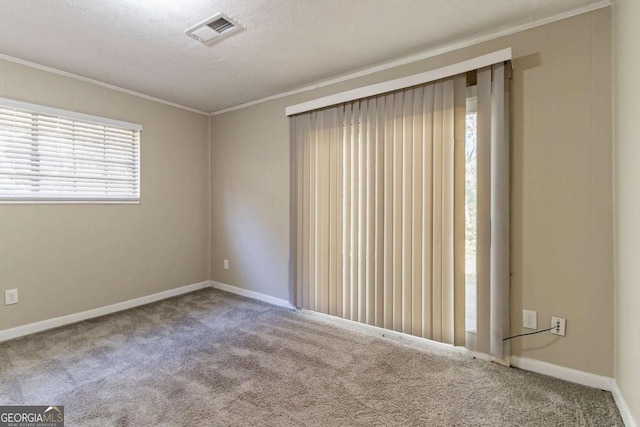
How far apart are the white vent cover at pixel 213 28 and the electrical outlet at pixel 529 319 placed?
9.28 feet

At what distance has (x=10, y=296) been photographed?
2.58 meters

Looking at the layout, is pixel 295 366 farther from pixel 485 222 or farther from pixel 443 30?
pixel 443 30

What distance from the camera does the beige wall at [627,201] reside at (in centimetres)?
146

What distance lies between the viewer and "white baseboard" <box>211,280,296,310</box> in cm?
344

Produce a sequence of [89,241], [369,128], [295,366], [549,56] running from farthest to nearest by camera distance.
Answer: [89,241] → [369,128] → [295,366] → [549,56]

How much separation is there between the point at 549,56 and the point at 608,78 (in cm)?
36

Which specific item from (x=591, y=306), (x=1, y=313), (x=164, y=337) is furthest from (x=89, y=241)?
(x=591, y=306)

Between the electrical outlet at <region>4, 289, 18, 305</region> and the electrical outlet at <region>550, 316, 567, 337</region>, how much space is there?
423cm

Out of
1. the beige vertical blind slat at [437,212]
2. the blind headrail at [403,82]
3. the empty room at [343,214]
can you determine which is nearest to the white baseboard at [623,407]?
the empty room at [343,214]

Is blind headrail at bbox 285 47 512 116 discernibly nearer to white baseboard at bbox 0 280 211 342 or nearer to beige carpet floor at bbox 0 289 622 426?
beige carpet floor at bbox 0 289 622 426

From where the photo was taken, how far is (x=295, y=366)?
2.15m

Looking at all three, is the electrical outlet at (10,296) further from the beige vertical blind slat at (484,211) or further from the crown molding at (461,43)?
the beige vertical blind slat at (484,211)

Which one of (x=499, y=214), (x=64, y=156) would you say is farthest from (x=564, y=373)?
(x=64, y=156)

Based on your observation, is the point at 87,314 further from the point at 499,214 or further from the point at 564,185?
the point at 564,185
